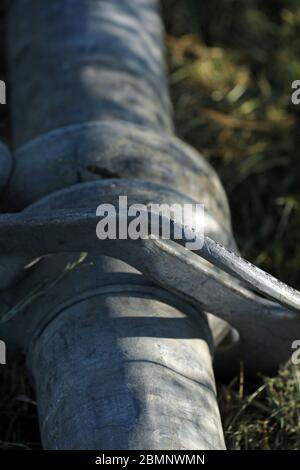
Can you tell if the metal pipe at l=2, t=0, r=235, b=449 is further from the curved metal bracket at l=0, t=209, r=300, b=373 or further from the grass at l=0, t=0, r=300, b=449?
the grass at l=0, t=0, r=300, b=449

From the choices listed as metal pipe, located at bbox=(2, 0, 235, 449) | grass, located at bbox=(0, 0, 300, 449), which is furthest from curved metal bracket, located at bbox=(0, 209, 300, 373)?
grass, located at bbox=(0, 0, 300, 449)

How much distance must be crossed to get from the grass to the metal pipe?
0.32 m

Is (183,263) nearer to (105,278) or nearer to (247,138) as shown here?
(105,278)

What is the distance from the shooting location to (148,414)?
1.70 m

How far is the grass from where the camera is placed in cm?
231

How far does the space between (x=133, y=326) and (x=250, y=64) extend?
2.00m

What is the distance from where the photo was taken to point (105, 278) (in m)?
1.96

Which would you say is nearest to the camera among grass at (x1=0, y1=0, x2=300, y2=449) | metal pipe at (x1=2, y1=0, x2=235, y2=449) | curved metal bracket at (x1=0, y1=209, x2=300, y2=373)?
metal pipe at (x1=2, y1=0, x2=235, y2=449)

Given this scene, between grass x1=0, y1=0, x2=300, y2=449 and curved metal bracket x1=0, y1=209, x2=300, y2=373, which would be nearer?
curved metal bracket x1=0, y1=209, x2=300, y2=373

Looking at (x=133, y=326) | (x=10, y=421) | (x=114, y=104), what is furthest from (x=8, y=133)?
(x=133, y=326)

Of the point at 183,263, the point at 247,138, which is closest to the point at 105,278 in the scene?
the point at 183,263

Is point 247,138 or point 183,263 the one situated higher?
point 247,138

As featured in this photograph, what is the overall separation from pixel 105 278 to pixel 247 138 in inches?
57.8
